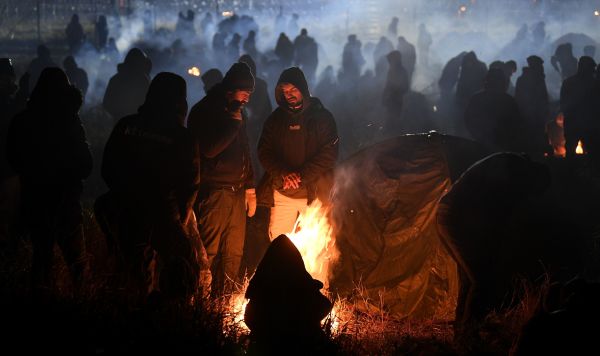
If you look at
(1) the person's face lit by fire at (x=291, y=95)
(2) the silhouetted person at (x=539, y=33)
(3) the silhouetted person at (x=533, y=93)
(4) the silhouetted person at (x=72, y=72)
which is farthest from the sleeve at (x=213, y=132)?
(2) the silhouetted person at (x=539, y=33)

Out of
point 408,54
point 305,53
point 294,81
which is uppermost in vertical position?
point 294,81

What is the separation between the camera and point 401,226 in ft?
22.2

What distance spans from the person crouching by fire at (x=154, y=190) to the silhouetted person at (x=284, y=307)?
2.67 feet

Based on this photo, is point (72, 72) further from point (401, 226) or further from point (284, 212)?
point (401, 226)

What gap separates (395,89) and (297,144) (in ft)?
30.4

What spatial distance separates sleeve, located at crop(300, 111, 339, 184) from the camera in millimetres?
7188

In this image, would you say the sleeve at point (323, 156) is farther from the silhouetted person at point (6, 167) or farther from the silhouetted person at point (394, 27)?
the silhouetted person at point (394, 27)

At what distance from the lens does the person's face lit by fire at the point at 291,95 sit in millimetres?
7221

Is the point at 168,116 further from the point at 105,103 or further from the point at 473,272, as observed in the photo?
the point at 105,103

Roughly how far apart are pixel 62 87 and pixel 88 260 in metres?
1.61

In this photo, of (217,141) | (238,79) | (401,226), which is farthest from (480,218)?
(238,79)

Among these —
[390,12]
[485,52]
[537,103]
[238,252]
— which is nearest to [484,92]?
[537,103]

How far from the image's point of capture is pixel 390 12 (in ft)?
127

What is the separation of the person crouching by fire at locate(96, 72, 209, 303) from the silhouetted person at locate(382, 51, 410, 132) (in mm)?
10755
